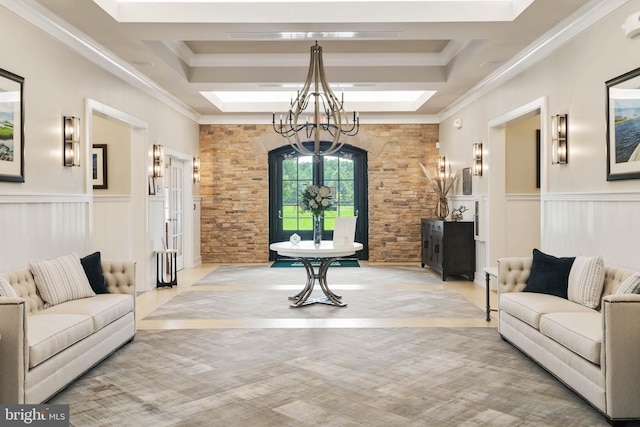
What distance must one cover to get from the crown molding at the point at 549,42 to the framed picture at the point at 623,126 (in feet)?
2.02

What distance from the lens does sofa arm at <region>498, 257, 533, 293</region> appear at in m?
4.59

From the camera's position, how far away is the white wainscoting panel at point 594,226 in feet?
12.4

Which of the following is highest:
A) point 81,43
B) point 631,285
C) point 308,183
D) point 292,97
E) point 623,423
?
point 292,97

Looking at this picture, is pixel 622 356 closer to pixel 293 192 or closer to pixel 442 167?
pixel 442 167

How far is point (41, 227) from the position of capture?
434 cm

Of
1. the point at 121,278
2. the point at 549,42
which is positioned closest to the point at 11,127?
the point at 121,278

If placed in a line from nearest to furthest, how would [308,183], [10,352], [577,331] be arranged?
[10,352]
[577,331]
[308,183]

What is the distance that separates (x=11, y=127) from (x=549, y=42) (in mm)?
4815

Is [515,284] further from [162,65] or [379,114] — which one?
[379,114]

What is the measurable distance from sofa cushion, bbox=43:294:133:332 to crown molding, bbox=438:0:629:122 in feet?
14.8

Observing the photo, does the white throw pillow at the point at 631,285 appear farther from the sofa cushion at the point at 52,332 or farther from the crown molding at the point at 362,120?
the crown molding at the point at 362,120

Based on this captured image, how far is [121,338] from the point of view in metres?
4.23

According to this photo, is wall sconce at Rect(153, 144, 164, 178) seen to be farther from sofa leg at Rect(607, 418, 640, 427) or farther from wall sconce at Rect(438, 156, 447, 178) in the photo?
sofa leg at Rect(607, 418, 640, 427)

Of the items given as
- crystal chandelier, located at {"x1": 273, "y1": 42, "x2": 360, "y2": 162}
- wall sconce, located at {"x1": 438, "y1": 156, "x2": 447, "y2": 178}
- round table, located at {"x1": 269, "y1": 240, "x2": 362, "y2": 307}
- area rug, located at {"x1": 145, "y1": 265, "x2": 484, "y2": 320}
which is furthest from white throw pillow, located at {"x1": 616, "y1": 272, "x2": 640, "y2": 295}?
wall sconce, located at {"x1": 438, "y1": 156, "x2": 447, "y2": 178}
